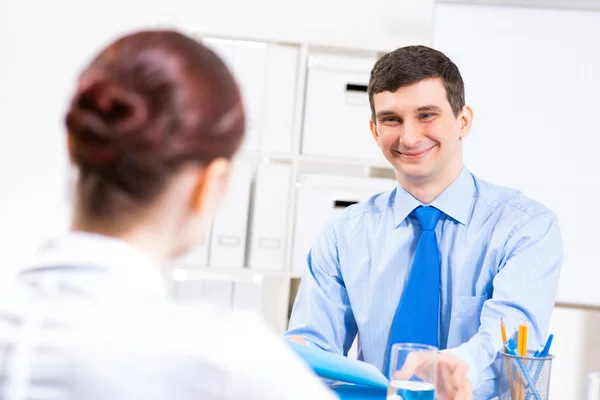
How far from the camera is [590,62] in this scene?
2.45m

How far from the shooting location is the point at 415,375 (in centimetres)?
103

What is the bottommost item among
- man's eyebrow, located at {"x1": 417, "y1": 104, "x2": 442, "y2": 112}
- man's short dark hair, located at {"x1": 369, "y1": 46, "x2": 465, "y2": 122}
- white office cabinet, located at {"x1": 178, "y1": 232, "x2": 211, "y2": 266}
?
white office cabinet, located at {"x1": 178, "y1": 232, "x2": 211, "y2": 266}

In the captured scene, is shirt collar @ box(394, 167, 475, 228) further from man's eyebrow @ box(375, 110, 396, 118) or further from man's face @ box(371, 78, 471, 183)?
man's eyebrow @ box(375, 110, 396, 118)

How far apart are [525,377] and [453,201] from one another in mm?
524

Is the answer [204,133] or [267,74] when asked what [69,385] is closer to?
[204,133]

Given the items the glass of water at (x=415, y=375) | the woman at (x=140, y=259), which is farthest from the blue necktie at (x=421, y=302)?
the woman at (x=140, y=259)

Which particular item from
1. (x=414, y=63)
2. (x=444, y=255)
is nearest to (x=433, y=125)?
(x=414, y=63)

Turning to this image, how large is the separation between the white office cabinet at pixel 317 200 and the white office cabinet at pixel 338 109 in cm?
10

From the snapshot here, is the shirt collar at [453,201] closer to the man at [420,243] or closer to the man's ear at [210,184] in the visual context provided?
the man at [420,243]

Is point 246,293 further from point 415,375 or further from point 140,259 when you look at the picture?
point 140,259

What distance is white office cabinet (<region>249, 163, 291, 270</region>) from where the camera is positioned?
2.53 m

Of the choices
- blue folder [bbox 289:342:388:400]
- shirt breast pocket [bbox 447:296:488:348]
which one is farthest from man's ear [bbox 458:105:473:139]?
blue folder [bbox 289:342:388:400]

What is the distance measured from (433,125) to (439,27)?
973mm

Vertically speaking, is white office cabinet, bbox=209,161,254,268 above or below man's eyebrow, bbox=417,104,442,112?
below
